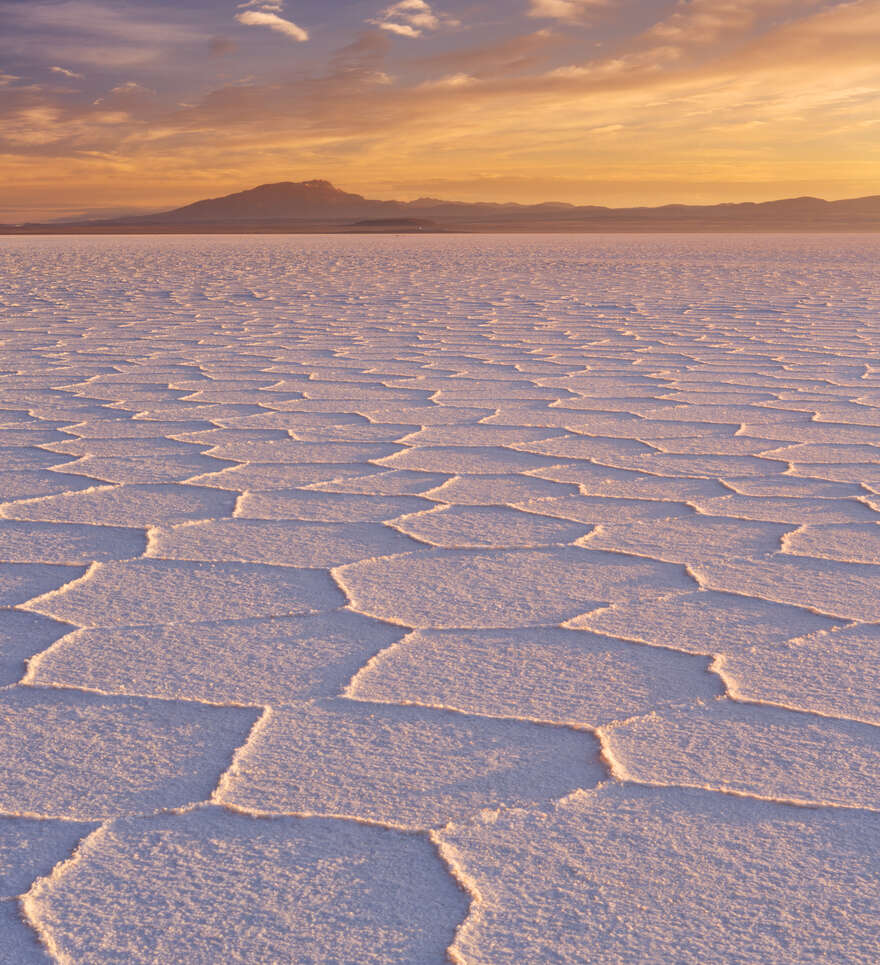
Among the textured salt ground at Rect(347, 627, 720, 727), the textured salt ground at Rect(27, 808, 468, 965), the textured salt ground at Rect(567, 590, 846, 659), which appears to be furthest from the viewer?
the textured salt ground at Rect(567, 590, 846, 659)

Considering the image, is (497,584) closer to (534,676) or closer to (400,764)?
(534,676)

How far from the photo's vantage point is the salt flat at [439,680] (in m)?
0.98

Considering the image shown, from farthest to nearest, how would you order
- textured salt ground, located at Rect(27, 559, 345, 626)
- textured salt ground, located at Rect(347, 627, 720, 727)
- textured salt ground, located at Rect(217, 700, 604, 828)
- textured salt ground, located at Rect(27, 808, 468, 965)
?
A: 1. textured salt ground, located at Rect(27, 559, 345, 626)
2. textured salt ground, located at Rect(347, 627, 720, 727)
3. textured salt ground, located at Rect(217, 700, 604, 828)
4. textured salt ground, located at Rect(27, 808, 468, 965)

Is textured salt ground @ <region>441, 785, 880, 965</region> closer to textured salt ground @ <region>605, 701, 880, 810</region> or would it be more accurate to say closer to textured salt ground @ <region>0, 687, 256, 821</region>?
textured salt ground @ <region>605, 701, 880, 810</region>

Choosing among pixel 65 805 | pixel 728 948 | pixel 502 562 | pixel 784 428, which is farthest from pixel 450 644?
pixel 784 428

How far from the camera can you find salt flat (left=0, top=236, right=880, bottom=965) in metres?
0.98

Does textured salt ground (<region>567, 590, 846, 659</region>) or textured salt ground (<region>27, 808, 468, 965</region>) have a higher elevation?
textured salt ground (<region>27, 808, 468, 965</region>)

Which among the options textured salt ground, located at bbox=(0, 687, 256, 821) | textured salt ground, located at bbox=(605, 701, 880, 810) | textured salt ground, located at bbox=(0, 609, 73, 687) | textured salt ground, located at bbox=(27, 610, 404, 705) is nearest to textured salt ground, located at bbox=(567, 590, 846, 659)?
textured salt ground, located at bbox=(605, 701, 880, 810)

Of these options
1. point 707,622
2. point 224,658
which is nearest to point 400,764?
point 224,658

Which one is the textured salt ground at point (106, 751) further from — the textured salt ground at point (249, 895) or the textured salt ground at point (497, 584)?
the textured salt ground at point (497, 584)

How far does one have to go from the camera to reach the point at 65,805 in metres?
1.13

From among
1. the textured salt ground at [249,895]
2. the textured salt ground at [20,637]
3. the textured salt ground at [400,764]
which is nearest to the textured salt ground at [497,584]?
the textured salt ground at [400,764]

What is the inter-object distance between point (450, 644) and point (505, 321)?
4.82 metres

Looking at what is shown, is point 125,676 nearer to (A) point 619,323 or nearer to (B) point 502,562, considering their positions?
(B) point 502,562
